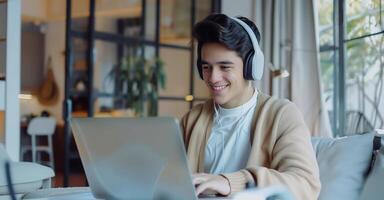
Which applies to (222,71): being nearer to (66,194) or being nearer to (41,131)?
(66,194)

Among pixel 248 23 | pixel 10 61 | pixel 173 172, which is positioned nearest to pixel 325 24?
pixel 10 61

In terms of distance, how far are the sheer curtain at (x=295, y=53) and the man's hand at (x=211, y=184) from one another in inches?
121

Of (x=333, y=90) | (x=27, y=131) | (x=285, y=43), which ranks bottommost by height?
(x=27, y=131)

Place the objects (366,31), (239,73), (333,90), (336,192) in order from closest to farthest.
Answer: (239,73) → (336,192) → (366,31) → (333,90)

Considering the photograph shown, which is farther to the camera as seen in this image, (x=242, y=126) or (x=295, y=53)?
(x=295, y=53)

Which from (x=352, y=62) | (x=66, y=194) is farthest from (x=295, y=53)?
(x=66, y=194)

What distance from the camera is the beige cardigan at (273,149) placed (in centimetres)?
129

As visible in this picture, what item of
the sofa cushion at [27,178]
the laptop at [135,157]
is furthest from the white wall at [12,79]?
the laptop at [135,157]

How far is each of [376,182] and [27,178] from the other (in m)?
1.22

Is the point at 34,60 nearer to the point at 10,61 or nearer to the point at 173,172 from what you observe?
the point at 10,61

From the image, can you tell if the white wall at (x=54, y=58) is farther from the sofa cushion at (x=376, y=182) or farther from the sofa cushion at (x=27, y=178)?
the sofa cushion at (x=376, y=182)

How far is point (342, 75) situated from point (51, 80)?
5.43 meters

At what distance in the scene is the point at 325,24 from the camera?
441 cm

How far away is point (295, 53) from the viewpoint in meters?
4.49
